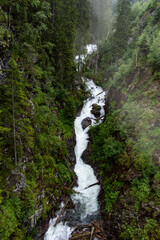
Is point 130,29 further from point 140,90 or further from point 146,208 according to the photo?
point 146,208

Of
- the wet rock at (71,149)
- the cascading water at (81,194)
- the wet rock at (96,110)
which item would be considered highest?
the wet rock at (96,110)

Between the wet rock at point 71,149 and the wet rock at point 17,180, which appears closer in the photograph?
the wet rock at point 17,180

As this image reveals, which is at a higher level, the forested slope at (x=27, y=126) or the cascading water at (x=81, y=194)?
the forested slope at (x=27, y=126)

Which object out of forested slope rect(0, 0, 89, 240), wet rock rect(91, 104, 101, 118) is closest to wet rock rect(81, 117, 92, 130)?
wet rock rect(91, 104, 101, 118)

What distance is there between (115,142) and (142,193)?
17.4 feet

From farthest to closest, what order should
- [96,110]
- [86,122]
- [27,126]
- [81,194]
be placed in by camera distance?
1. [96,110]
2. [86,122]
3. [81,194]
4. [27,126]

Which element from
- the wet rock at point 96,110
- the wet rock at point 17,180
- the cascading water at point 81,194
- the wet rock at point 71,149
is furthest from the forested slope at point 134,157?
the wet rock at point 17,180

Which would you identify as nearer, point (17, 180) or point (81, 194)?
point (17, 180)

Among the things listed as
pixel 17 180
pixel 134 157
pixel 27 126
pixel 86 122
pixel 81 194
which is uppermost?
pixel 27 126

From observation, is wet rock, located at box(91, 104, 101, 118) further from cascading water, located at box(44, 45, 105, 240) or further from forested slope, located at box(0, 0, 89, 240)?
forested slope, located at box(0, 0, 89, 240)

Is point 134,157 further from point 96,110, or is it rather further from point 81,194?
point 96,110

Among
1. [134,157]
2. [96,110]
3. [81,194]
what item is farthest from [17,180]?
[96,110]

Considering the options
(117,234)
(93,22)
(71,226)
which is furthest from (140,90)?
(93,22)

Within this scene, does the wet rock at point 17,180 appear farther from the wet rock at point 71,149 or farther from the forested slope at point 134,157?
the wet rock at point 71,149
